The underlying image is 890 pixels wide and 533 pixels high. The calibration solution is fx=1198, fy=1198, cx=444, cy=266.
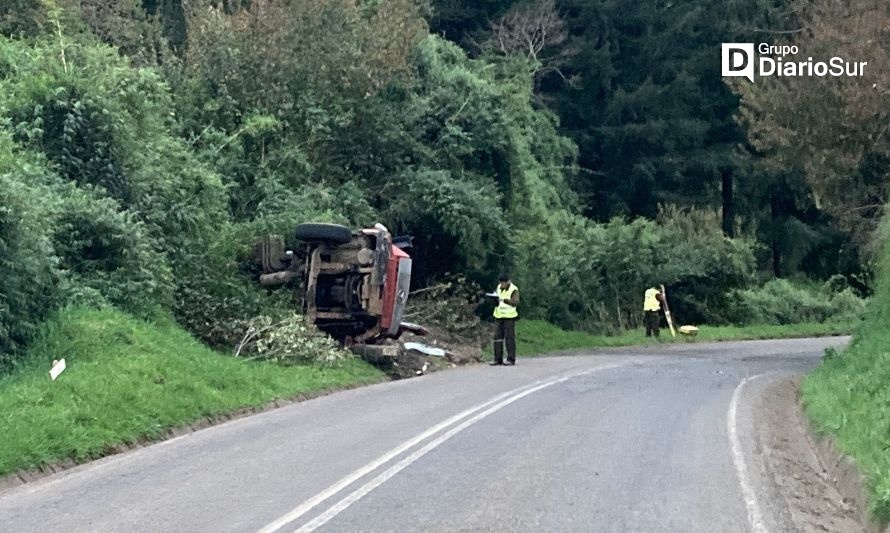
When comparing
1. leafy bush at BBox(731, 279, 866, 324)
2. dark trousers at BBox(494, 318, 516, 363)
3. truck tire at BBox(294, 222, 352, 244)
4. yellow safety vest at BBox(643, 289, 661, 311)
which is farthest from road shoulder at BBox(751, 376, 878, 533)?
leafy bush at BBox(731, 279, 866, 324)

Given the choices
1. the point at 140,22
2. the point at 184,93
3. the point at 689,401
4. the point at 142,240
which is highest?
the point at 140,22

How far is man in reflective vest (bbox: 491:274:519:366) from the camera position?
23969mm

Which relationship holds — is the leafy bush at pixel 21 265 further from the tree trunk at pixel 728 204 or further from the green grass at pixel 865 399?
the tree trunk at pixel 728 204

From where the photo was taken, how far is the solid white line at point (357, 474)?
9.00 metres

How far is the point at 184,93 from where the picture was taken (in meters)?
27.7

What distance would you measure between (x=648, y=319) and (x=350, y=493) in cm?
2668

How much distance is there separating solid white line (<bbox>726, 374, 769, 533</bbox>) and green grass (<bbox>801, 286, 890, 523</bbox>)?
0.90 m

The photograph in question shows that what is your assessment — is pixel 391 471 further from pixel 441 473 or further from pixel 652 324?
pixel 652 324

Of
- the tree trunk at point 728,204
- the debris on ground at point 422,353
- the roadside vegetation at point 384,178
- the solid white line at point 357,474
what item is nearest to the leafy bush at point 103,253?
the roadside vegetation at point 384,178

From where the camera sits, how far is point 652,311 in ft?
117

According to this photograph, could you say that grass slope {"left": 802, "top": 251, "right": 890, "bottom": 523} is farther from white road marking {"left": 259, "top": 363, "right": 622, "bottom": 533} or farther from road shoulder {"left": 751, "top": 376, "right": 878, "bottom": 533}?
white road marking {"left": 259, "top": 363, "right": 622, "bottom": 533}

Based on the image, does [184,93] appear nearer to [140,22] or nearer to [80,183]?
[140,22]

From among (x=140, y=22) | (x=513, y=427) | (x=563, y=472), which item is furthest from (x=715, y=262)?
(x=563, y=472)

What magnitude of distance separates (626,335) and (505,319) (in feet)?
40.8
